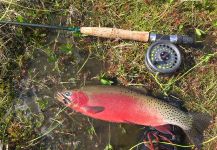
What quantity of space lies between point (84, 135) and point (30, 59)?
37.2 inches

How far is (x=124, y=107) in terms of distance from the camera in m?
4.52

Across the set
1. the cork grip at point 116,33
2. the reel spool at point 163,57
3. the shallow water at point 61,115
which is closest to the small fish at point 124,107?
the shallow water at point 61,115

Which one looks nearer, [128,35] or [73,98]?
[73,98]

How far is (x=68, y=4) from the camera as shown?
4934 millimetres

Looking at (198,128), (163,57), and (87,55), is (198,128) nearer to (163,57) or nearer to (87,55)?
(163,57)

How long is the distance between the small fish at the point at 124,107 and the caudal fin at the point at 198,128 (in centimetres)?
2

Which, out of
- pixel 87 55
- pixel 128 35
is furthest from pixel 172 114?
pixel 87 55

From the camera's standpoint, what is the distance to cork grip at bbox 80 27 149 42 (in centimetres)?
461

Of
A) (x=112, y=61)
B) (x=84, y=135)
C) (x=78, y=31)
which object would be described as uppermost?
(x=78, y=31)

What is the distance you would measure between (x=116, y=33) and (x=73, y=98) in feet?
2.52

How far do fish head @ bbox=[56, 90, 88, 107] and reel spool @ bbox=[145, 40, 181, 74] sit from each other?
29.1 inches

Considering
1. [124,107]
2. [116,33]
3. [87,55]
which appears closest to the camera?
[124,107]

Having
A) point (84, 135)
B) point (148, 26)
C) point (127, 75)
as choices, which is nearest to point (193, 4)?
point (148, 26)

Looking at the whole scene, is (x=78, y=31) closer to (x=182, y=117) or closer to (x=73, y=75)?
(x=73, y=75)
